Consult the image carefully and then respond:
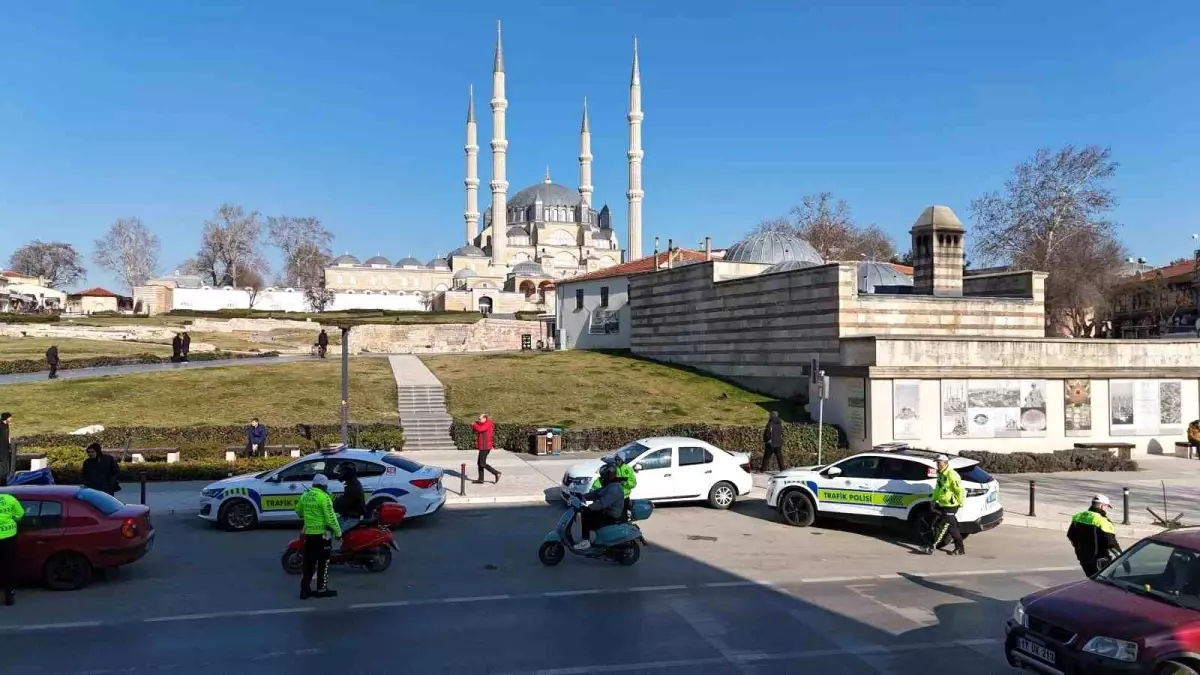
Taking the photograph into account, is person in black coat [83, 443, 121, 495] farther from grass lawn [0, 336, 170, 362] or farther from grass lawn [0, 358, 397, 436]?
grass lawn [0, 336, 170, 362]

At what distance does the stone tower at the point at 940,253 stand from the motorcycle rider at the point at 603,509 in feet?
82.0

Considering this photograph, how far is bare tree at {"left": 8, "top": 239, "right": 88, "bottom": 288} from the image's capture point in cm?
11038

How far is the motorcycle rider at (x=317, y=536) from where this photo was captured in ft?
33.4

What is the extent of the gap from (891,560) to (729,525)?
330cm

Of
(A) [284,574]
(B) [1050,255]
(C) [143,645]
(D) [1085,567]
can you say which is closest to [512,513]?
(A) [284,574]

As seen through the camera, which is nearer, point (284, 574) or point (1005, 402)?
point (284, 574)

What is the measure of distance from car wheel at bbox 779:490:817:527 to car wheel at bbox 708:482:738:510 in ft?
5.92

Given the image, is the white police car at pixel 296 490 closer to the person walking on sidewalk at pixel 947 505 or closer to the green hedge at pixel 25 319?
the person walking on sidewalk at pixel 947 505

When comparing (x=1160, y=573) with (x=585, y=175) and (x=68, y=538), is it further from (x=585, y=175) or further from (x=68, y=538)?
(x=585, y=175)

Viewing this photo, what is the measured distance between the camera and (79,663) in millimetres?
7949

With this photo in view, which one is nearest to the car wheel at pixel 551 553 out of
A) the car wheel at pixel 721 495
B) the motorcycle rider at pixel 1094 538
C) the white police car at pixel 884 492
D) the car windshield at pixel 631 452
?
the car windshield at pixel 631 452

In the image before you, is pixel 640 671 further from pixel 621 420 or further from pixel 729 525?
pixel 621 420

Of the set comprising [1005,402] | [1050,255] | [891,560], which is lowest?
[891,560]

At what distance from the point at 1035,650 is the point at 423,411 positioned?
2317 cm
